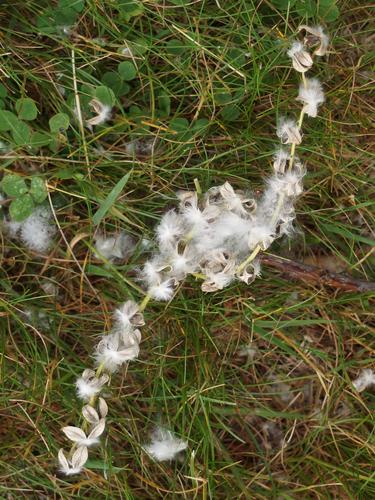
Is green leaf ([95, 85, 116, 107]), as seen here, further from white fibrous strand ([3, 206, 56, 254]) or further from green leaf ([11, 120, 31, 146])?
white fibrous strand ([3, 206, 56, 254])

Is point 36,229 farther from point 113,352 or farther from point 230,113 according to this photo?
point 230,113

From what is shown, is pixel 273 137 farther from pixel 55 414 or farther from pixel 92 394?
pixel 55 414

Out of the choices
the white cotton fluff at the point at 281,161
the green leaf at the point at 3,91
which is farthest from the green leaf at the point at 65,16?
the white cotton fluff at the point at 281,161

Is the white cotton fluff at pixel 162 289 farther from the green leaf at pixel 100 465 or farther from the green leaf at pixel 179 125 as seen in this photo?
the green leaf at pixel 179 125

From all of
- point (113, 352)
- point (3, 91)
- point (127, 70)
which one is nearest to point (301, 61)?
point (127, 70)

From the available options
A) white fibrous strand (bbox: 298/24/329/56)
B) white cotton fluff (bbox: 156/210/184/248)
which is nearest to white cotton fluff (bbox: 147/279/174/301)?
white cotton fluff (bbox: 156/210/184/248)

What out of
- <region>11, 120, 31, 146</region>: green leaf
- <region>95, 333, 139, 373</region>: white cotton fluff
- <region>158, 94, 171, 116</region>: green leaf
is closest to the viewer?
<region>95, 333, 139, 373</region>: white cotton fluff
